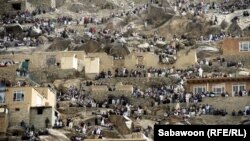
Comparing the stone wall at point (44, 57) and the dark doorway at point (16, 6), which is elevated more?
the dark doorway at point (16, 6)

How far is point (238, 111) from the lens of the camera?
170 feet

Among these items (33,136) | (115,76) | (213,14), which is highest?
(213,14)

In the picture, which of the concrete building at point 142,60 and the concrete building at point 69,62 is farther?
the concrete building at point 142,60

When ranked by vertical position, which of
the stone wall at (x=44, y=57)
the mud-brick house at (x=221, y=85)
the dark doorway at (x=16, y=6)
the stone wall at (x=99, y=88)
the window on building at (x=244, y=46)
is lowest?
the stone wall at (x=99, y=88)

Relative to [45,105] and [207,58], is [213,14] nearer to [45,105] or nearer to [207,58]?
[207,58]

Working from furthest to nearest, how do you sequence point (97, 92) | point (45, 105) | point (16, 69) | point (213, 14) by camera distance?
1. point (213, 14)
2. point (16, 69)
3. point (97, 92)
4. point (45, 105)

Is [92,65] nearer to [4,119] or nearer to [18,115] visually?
[18,115]

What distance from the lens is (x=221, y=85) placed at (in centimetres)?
5828

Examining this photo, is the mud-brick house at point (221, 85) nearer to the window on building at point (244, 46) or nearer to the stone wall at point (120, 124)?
the window on building at point (244, 46)

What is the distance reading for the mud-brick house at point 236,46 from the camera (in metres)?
66.9

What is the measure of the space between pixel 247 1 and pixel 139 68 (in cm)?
2290

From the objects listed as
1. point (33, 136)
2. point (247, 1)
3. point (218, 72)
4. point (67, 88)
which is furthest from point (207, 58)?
point (33, 136)

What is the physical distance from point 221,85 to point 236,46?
9.61 meters

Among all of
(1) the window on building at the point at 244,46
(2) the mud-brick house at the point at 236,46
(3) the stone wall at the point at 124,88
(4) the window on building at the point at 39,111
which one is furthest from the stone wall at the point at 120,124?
(1) the window on building at the point at 244,46
